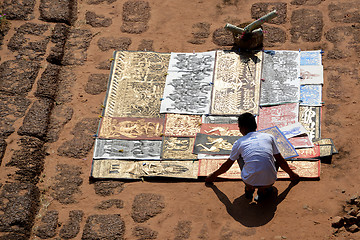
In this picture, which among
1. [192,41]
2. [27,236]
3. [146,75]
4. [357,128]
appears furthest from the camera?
[192,41]

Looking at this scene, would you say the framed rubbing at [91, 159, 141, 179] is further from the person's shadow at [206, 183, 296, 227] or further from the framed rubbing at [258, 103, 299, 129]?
the framed rubbing at [258, 103, 299, 129]

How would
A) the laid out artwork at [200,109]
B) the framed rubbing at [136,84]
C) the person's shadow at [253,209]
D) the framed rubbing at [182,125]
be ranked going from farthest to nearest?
the framed rubbing at [136,84]
the framed rubbing at [182,125]
the laid out artwork at [200,109]
the person's shadow at [253,209]

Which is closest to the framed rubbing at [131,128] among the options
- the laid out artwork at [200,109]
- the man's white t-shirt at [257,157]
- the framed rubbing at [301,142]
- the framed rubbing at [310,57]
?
the laid out artwork at [200,109]

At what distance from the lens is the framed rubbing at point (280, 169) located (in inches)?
209

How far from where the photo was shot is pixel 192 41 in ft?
→ 23.6

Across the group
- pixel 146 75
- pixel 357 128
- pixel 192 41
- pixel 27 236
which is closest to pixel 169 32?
pixel 192 41

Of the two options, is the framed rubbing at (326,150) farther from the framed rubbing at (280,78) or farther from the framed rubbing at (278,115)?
the framed rubbing at (280,78)

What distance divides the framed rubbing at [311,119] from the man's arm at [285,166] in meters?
0.67

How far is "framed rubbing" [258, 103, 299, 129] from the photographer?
232 inches

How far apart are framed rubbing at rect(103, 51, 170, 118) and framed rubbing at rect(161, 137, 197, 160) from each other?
1.71ft

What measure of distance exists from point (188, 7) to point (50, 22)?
2.27 metres

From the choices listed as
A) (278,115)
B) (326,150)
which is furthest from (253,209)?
(278,115)

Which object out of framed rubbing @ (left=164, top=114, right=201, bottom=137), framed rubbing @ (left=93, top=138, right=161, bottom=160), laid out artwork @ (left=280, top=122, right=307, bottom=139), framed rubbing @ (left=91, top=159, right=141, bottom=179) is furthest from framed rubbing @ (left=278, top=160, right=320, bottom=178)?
framed rubbing @ (left=91, top=159, right=141, bottom=179)

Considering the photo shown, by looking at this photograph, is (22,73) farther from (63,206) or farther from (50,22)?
(63,206)
